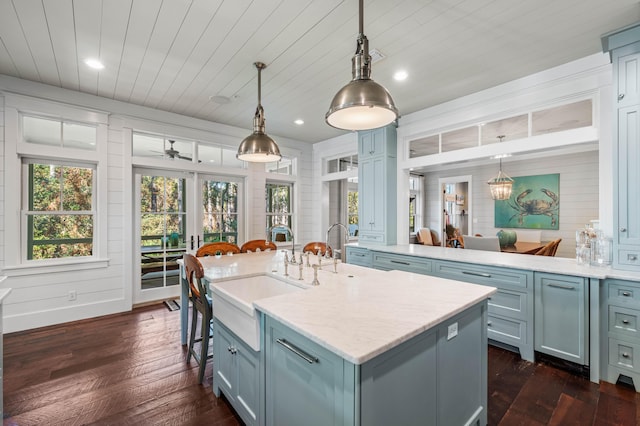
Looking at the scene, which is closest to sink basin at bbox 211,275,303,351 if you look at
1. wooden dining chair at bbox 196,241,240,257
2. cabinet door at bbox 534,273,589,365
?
wooden dining chair at bbox 196,241,240,257

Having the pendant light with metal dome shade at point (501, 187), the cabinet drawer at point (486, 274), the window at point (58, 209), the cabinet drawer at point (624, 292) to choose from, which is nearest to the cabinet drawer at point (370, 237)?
the cabinet drawer at point (486, 274)

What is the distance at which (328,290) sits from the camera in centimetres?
180

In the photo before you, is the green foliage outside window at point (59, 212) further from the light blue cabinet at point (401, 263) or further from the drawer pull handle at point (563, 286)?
the drawer pull handle at point (563, 286)

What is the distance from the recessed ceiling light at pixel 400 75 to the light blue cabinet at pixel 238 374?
291 centimetres

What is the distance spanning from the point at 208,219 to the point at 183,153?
3.65 ft

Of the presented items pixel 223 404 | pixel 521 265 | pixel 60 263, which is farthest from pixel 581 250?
pixel 60 263

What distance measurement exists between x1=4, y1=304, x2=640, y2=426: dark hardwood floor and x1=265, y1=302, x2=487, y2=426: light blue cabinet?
2.23 ft

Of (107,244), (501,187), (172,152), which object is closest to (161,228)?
(107,244)

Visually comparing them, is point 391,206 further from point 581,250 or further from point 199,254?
point 199,254

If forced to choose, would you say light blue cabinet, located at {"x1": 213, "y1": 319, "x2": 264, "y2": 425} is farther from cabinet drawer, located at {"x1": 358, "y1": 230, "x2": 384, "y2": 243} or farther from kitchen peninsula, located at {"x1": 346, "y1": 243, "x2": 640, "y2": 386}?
cabinet drawer, located at {"x1": 358, "y1": 230, "x2": 384, "y2": 243}

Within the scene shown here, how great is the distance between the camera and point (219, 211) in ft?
16.0

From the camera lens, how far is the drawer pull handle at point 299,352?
119 centimetres

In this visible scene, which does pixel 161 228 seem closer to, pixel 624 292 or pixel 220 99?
pixel 220 99

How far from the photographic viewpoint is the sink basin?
1556 millimetres
